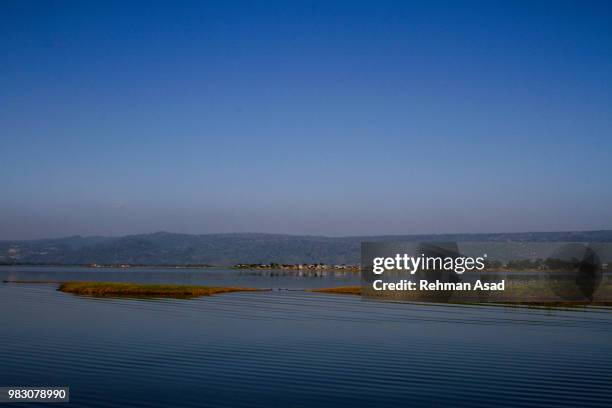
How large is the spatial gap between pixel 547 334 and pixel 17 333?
34.6 metres

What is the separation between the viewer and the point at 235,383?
87.0 ft

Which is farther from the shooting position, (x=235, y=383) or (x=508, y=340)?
(x=508, y=340)

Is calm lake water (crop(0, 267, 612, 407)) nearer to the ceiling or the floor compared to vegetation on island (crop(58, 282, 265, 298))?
nearer to the ceiling

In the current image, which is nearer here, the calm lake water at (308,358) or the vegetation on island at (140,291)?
the calm lake water at (308,358)

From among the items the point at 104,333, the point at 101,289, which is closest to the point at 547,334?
the point at 104,333

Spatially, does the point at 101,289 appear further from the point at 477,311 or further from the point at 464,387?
the point at 464,387

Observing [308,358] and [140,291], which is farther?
[140,291]

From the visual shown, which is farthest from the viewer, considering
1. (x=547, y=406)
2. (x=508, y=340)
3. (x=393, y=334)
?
(x=393, y=334)

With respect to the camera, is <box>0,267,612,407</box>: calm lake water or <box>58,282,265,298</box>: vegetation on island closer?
<box>0,267,612,407</box>: calm lake water

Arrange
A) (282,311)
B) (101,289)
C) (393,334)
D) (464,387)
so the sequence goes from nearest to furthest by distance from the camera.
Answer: (464,387) < (393,334) < (282,311) < (101,289)

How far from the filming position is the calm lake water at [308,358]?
80.7 ft

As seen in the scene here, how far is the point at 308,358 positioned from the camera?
3278 cm

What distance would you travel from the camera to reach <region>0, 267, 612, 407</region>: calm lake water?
2461 cm

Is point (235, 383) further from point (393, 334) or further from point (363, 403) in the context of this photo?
point (393, 334)
